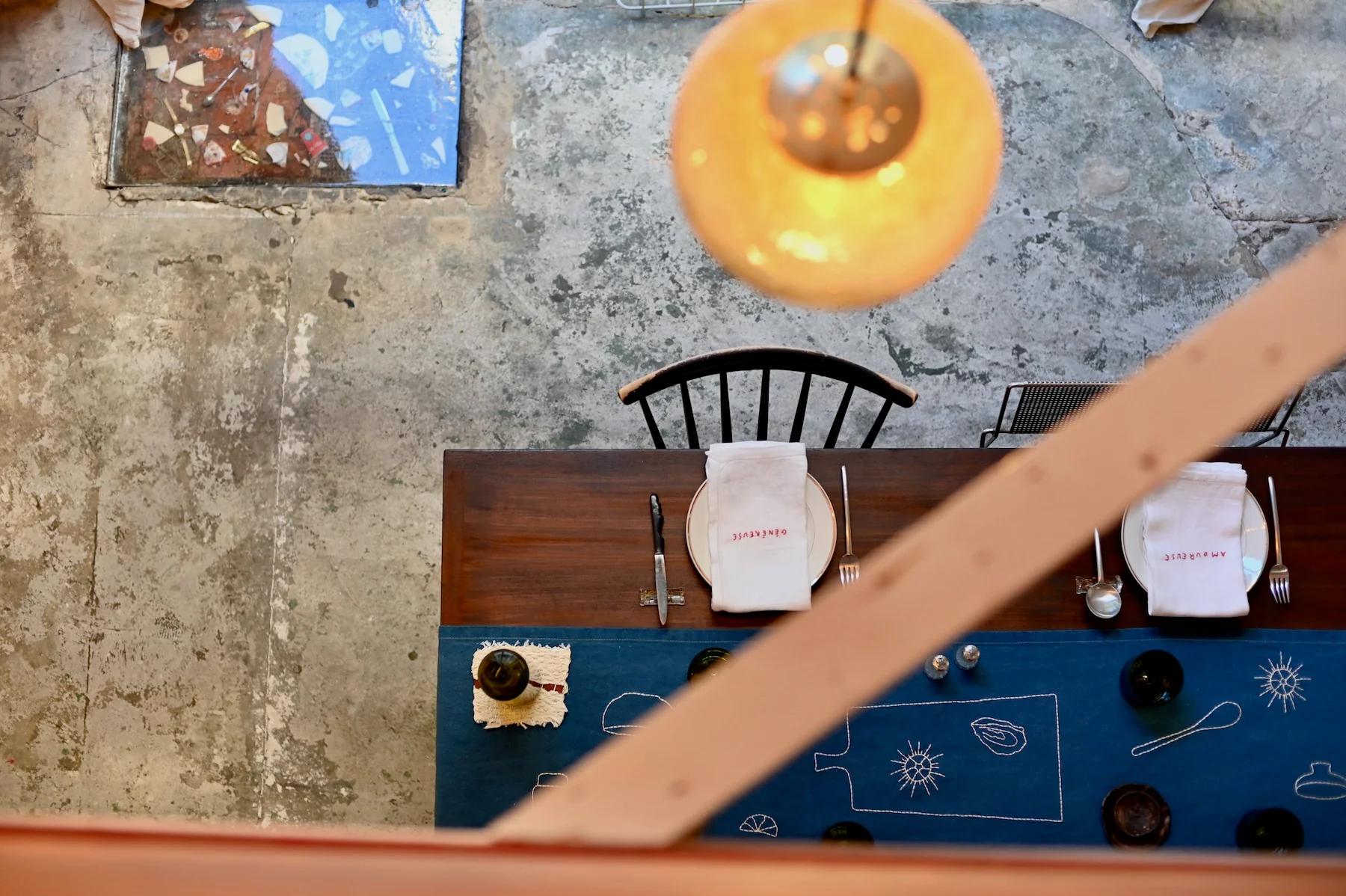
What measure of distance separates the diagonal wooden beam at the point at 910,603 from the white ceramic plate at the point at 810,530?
51.4 inches

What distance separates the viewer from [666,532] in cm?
200

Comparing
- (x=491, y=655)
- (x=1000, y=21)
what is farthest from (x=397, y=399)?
(x=1000, y=21)

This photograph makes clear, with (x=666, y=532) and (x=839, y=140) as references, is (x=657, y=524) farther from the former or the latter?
(x=839, y=140)

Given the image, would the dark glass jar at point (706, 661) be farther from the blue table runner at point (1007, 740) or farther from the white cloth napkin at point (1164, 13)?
the white cloth napkin at point (1164, 13)

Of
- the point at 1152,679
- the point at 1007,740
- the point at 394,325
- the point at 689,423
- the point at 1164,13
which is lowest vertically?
the point at 1007,740

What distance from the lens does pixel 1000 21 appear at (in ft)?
10.9

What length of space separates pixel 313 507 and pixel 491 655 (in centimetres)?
142

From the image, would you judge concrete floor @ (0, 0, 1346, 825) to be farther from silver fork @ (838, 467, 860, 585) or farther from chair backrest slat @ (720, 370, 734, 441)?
silver fork @ (838, 467, 860, 585)

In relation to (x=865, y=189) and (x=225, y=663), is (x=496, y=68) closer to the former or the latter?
(x=225, y=663)

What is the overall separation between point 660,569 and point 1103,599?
872 mm

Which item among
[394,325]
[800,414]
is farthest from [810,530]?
[394,325]

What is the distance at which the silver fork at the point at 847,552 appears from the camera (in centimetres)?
195

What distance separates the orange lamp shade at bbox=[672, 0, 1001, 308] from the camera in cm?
83

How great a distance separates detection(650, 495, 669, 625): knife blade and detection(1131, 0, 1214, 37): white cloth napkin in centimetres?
257
